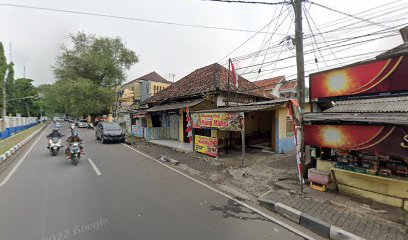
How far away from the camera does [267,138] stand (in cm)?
1531

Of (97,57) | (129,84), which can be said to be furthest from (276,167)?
(129,84)

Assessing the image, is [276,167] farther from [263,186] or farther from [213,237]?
[213,237]

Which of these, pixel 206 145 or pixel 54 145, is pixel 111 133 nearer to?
pixel 54 145

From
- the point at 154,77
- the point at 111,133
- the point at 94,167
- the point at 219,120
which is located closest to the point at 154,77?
the point at 154,77

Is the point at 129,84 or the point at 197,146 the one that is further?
the point at 129,84

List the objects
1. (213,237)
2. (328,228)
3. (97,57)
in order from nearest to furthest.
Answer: (213,237)
(328,228)
(97,57)

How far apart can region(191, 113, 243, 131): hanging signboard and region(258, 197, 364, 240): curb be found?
458cm

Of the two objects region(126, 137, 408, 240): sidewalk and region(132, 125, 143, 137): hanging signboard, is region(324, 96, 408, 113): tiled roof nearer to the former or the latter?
region(126, 137, 408, 240): sidewalk

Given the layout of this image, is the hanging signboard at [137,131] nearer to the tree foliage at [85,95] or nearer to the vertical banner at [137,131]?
the vertical banner at [137,131]

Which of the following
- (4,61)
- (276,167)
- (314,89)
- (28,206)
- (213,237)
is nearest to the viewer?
(213,237)

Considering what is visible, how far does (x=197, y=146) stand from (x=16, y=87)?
51797mm

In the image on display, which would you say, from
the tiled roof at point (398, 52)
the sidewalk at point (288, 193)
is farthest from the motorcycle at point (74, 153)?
the tiled roof at point (398, 52)

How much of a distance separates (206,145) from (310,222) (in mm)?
7389

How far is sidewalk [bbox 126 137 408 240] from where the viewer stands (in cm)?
423
